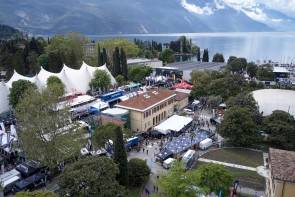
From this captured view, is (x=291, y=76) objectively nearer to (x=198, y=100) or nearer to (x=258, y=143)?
(x=198, y=100)

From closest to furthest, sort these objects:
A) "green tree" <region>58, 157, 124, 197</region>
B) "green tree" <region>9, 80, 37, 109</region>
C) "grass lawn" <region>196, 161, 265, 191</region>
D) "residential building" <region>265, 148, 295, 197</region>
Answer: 1. "residential building" <region>265, 148, 295, 197</region>
2. "green tree" <region>58, 157, 124, 197</region>
3. "grass lawn" <region>196, 161, 265, 191</region>
4. "green tree" <region>9, 80, 37, 109</region>

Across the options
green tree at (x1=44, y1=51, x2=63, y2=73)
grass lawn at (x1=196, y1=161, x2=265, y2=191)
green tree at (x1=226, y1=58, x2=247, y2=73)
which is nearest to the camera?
grass lawn at (x1=196, y1=161, x2=265, y2=191)

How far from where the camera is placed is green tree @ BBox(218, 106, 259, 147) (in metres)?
34.8

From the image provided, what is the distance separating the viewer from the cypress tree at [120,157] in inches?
997

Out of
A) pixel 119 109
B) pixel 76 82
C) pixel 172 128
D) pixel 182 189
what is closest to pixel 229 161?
pixel 172 128

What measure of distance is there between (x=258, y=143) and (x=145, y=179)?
16.9 metres

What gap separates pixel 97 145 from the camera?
1275 inches

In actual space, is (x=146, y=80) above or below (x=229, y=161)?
above

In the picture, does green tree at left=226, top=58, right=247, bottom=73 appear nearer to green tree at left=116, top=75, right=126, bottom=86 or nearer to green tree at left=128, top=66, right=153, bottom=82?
green tree at left=128, top=66, right=153, bottom=82

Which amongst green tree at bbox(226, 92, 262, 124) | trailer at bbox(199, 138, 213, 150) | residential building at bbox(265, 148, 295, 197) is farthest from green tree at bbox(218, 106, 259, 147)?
residential building at bbox(265, 148, 295, 197)

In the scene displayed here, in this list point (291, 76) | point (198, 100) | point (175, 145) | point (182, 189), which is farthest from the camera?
point (291, 76)

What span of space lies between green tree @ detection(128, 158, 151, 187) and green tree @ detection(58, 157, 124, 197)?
5808 mm

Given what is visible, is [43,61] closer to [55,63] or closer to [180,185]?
[55,63]

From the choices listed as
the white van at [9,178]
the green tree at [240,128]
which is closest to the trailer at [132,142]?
the green tree at [240,128]
